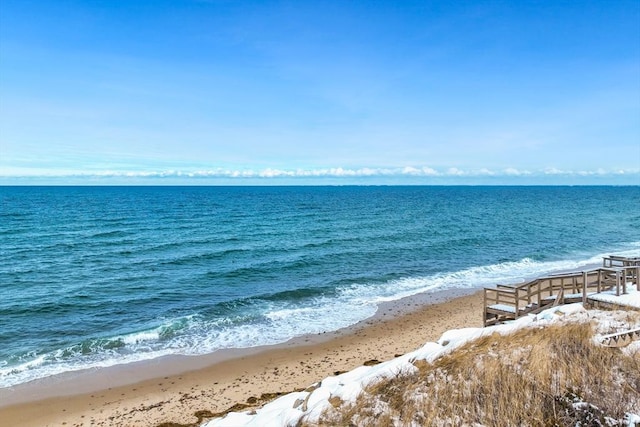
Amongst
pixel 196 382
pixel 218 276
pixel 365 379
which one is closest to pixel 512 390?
pixel 365 379

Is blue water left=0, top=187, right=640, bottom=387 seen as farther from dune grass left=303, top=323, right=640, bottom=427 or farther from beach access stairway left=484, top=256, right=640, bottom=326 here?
dune grass left=303, top=323, right=640, bottom=427

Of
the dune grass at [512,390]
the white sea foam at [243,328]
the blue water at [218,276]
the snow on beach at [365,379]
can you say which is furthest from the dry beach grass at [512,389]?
the blue water at [218,276]

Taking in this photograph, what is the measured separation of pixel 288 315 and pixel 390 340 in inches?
192

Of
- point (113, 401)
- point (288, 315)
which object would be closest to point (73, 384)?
point (113, 401)

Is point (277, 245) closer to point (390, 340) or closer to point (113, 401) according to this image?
point (390, 340)

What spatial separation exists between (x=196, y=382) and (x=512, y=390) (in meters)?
9.30

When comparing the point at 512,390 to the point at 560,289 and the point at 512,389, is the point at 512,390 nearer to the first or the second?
the point at 512,389

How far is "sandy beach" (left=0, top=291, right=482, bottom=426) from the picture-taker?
10547mm

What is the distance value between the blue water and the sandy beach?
0.93 metres

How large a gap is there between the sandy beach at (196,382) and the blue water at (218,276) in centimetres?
93

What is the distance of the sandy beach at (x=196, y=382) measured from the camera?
10.5 meters

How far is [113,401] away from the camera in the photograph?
36.9ft

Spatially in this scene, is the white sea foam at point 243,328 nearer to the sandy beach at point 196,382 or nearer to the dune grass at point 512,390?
the sandy beach at point 196,382

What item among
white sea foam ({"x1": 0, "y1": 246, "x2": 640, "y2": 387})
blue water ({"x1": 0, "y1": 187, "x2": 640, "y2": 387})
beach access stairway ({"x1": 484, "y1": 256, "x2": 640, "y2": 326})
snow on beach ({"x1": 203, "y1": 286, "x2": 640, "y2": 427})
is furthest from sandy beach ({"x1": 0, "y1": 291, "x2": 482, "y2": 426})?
beach access stairway ({"x1": 484, "y1": 256, "x2": 640, "y2": 326})
